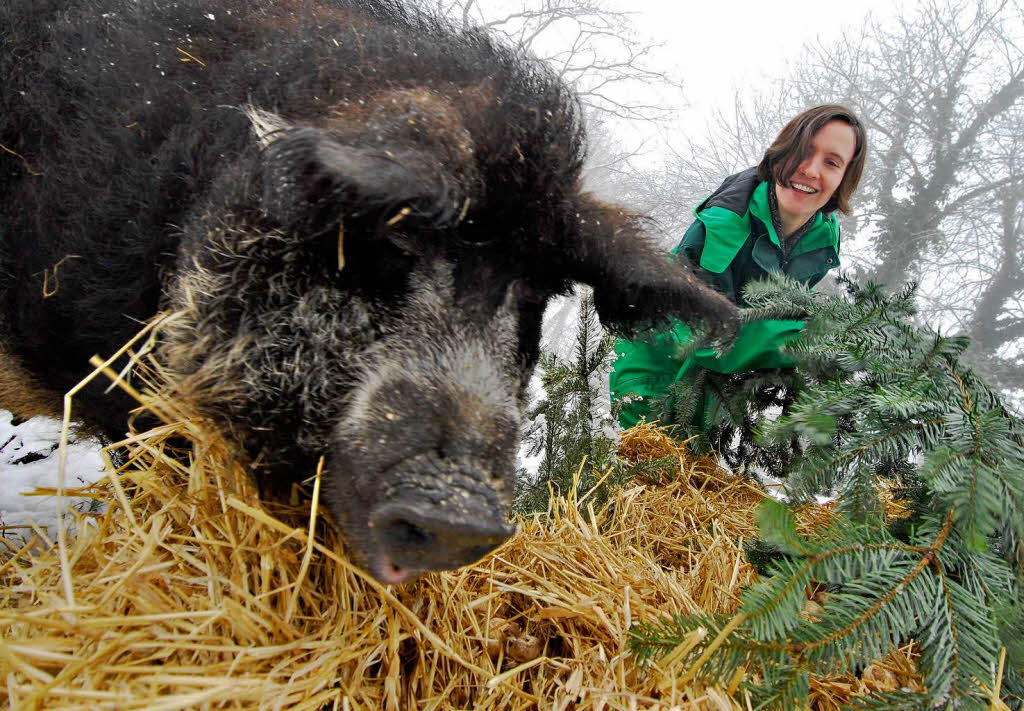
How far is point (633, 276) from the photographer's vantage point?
202cm

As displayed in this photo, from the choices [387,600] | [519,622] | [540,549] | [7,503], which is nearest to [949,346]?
[540,549]

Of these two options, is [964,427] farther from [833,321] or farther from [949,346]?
[833,321]

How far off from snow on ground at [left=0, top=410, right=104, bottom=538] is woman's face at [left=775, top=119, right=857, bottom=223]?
4.20m

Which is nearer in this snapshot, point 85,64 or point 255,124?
point 255,124

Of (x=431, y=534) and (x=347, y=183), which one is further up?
(x=347, y=183)

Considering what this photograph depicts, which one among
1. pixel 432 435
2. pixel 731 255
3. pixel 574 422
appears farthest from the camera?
pixel 731 255

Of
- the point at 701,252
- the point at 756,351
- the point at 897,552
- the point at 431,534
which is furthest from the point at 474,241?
the point at 701,252

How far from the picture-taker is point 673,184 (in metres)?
25.6

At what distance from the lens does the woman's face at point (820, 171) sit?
3645 mm

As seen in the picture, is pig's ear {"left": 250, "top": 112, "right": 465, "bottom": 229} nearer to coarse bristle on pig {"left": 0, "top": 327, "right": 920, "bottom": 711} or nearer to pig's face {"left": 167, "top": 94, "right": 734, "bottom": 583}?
pig's face {"left": 167, "top": 94, "right": 734, "bottom": 583}

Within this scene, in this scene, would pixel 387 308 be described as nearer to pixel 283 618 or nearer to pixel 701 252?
pixel 283 618

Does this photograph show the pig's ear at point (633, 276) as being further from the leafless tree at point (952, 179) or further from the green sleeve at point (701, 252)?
the leafless tree at point (952, 179)

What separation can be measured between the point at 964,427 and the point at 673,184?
2579 cm

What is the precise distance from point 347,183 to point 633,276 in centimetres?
→ 105
